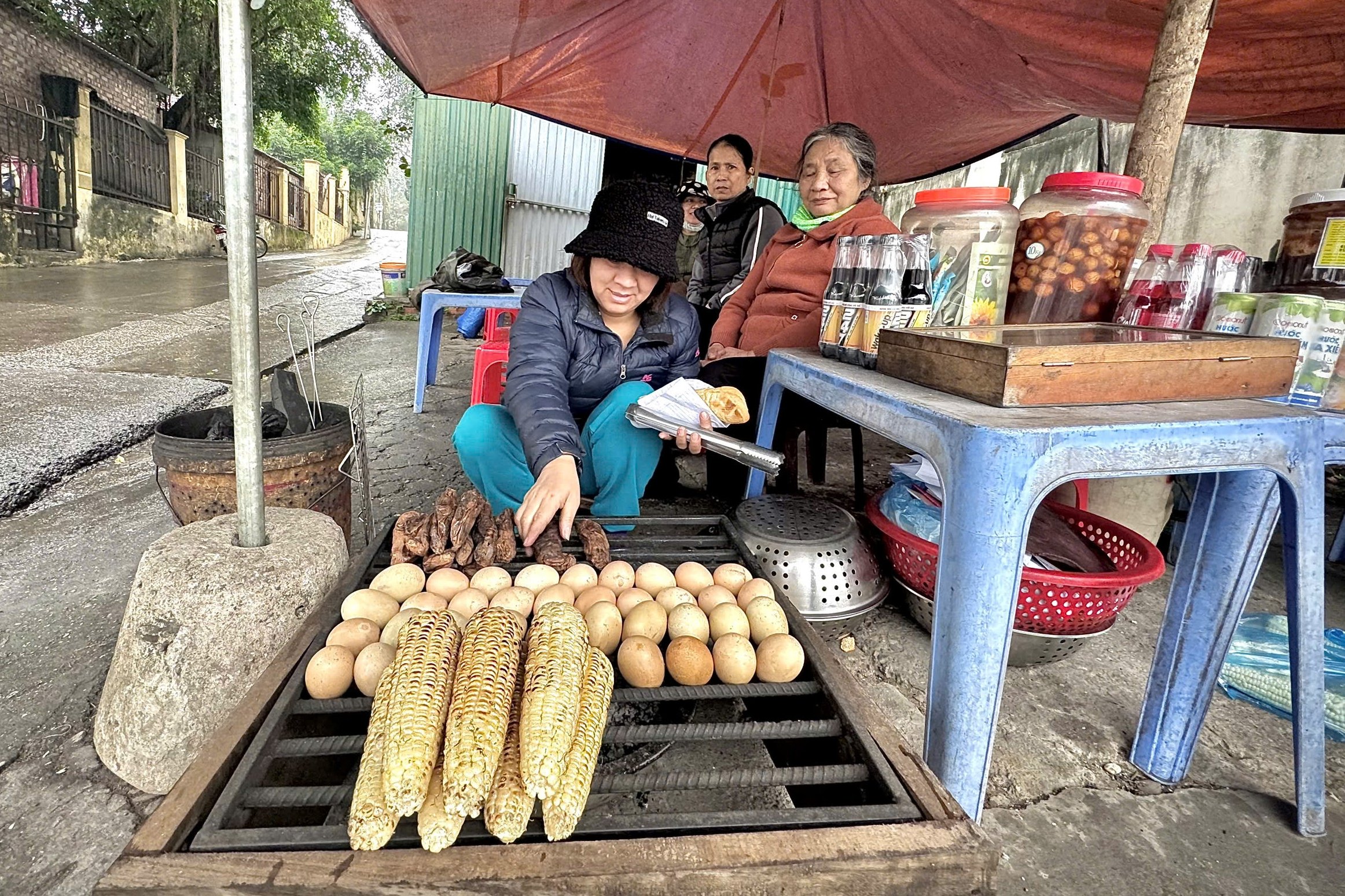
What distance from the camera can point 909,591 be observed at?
236 cm

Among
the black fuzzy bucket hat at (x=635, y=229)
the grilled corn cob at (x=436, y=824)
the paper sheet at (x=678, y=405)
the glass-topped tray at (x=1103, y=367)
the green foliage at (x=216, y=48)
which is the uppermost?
the green foliage at (x=216, y=48)

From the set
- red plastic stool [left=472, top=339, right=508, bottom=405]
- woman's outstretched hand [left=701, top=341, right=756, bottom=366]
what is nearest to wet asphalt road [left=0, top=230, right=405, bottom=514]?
red plastic stool [left=472, top=339, right=508, bottom=405]

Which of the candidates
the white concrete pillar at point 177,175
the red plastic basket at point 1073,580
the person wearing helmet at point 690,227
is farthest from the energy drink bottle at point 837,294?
the white concrete pillar at point 177,175

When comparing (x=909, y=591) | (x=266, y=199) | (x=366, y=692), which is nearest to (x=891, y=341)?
(x=909, y=591)

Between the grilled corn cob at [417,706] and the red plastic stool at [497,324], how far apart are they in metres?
3.27

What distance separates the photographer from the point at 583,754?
1.04 meters

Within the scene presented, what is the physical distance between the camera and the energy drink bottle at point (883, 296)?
71.7 inches

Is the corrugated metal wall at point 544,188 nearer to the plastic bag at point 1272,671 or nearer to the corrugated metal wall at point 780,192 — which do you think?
the corrugated metal wall at point 780,192

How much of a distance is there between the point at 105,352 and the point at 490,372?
4129mm

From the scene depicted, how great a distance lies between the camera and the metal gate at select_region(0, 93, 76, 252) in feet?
38.0

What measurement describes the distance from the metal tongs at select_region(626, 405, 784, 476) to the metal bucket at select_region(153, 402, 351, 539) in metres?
1.13

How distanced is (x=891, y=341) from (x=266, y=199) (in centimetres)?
2684

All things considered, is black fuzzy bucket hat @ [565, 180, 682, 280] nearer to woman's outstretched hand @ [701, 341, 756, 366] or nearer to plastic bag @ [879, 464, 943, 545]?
woman's outstretched hand @ [701, 341, 756, 366]

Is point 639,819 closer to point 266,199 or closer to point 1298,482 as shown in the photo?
point 1298,482
